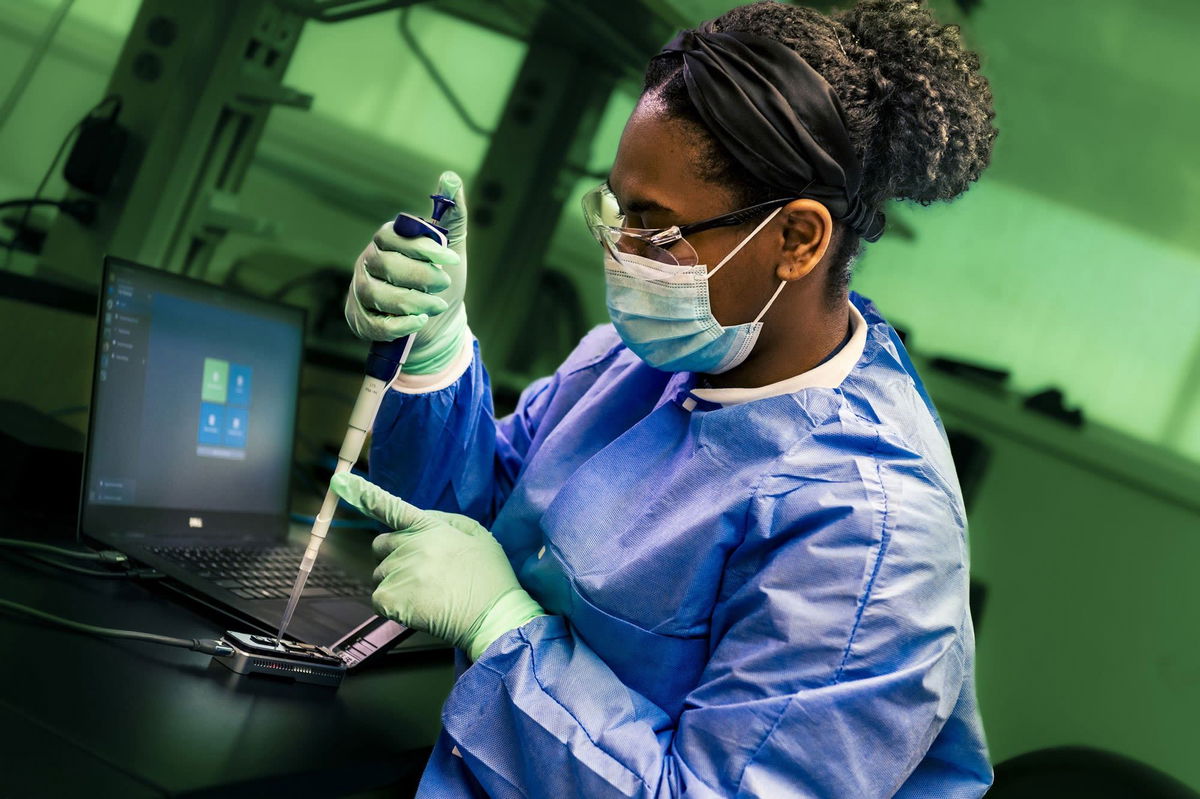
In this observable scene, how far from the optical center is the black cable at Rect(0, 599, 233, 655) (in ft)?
3.00

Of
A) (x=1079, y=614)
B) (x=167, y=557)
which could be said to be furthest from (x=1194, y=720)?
(x=167, y=557)

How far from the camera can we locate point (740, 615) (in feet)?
3.07

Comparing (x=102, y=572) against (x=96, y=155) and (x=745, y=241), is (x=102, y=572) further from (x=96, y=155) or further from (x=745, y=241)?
(x=745, y=241)

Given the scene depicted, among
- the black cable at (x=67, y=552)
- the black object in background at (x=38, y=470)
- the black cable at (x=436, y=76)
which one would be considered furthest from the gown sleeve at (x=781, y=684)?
the black cable at (x=436, y=76)

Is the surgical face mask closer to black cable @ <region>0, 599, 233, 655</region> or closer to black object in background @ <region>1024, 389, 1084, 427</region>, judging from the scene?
black cable @ <region>0, 599, 233, 655</region>

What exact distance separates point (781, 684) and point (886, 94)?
1.89ft

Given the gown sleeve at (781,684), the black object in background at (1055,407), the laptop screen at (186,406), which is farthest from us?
the black object in background at (1055,407)

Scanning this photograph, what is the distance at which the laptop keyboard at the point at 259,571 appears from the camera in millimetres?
1153

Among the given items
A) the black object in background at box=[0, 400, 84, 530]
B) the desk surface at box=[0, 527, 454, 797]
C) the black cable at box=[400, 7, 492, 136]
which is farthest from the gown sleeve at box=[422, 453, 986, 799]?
the black cable at box=[400, 7, 492, 136]

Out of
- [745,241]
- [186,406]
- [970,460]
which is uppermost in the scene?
[745,241]

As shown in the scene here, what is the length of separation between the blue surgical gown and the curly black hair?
0.20m

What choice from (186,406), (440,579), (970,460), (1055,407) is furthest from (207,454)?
(1055,407)

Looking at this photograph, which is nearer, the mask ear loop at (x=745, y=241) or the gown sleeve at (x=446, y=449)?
the mask ear loop at (x=745, y=241)

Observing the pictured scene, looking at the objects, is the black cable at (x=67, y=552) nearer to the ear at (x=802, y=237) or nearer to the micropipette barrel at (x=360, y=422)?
the micropipette barrel at (x=360, y=422)
